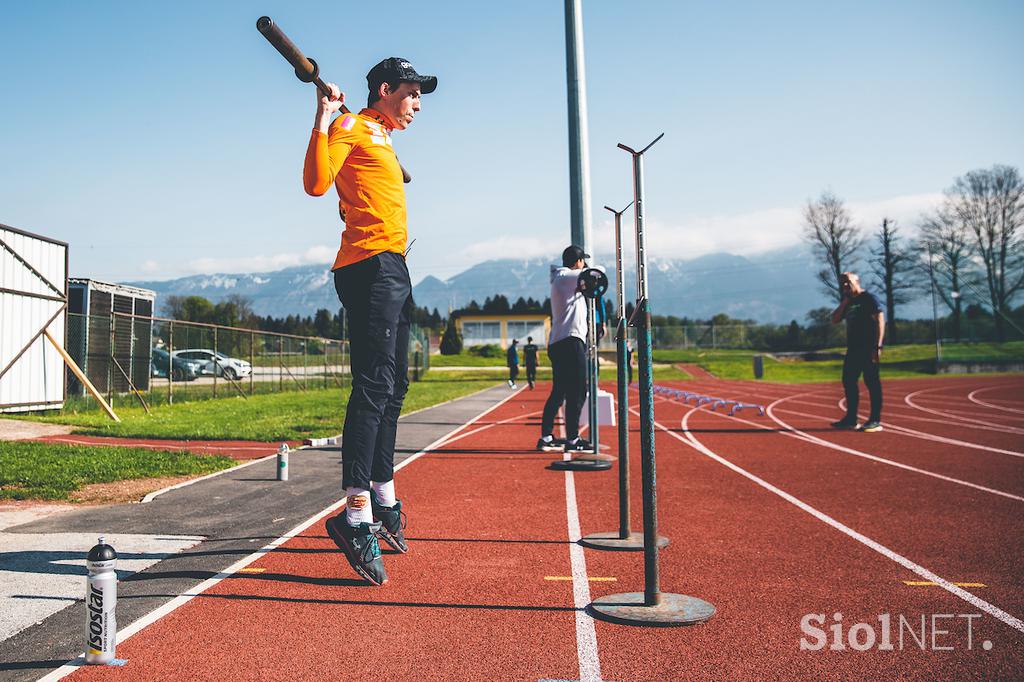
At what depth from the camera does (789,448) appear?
9.08 m

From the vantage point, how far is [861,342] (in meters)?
11.0

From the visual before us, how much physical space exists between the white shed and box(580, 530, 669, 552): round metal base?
13712mm

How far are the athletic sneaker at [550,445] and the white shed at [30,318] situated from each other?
1116 centimetres

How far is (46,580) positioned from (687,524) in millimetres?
3812

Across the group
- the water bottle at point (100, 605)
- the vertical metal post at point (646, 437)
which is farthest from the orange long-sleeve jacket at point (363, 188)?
the water bottle at point (100, 605)

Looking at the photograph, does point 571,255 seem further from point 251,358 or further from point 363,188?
point 251,358

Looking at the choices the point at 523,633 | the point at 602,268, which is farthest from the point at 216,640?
the point at 602,268

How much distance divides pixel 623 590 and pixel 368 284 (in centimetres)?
203

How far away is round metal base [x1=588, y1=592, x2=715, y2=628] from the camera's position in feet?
9.78

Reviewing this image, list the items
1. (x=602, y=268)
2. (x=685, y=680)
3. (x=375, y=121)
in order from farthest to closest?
(x=602, y=268) → (x=375, y=121) → (x=685, y=680)

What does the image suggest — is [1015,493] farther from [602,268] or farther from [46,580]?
[46,580]

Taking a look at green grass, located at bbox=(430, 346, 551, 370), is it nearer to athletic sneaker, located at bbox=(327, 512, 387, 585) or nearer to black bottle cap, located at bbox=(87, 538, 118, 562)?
athletic sneaker, located at bbox=(327, 512, 387, 585)

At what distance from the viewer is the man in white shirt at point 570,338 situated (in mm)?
8086

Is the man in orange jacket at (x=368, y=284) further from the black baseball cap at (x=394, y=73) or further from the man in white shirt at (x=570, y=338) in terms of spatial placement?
the man in white shirt at (x=570, y=338)
